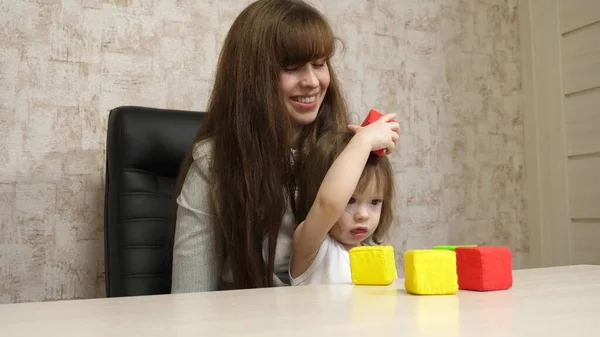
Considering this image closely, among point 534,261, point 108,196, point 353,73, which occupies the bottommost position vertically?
point 534,261

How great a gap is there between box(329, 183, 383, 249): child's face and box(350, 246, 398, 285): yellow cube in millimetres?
396

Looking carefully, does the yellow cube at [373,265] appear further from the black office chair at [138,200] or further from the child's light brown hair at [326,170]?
the black office chair at [138,200]

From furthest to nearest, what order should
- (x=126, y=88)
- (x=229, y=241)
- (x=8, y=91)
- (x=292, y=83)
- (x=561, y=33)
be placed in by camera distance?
(x=561, y=33) < (x=126, y=88) < (x=8, y=91) < (x=292, y=83) < (x=229, y=241)

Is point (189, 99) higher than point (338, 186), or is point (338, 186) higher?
point (189, 99)

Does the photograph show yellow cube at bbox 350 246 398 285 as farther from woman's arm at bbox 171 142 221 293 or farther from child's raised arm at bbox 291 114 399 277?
woman's arm at bbox 171 142 221 293

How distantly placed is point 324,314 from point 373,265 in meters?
0.30

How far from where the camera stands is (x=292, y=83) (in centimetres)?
145

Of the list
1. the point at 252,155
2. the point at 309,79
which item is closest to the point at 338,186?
the point at 252,155

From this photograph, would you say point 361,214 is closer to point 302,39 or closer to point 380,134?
point 380,134

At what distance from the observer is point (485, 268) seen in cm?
80

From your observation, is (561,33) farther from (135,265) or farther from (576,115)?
(135,265)

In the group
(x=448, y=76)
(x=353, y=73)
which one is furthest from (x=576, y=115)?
(x=353, y=73)

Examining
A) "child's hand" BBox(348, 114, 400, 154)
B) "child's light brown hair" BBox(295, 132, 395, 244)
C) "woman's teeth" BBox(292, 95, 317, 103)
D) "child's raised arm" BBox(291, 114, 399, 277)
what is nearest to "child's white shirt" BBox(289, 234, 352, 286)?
"child's raised arm" BBox(291, 114, 399, 277)

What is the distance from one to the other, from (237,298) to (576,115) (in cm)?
210
